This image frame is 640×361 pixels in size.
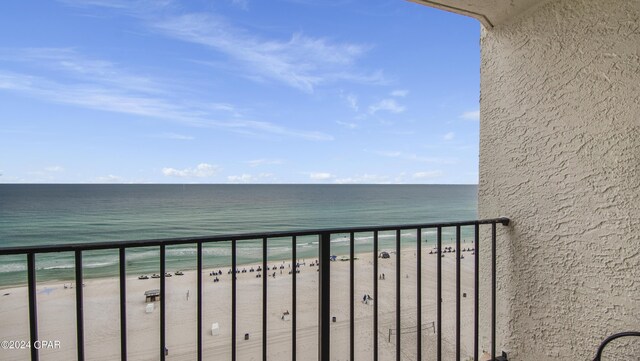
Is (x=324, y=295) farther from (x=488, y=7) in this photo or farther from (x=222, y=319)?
(x=222, y=319)

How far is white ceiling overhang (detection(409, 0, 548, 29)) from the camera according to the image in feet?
5.30

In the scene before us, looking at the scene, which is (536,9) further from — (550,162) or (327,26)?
(327,26)

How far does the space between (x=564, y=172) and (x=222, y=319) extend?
9.30 m

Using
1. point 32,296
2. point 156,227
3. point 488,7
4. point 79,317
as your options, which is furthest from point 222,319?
point 156,227

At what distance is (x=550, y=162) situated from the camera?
155 cm

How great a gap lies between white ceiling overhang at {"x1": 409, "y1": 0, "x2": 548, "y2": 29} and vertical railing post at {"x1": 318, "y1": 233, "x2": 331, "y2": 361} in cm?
129

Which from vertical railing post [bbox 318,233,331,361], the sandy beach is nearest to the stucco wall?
vertical railing post [bbox 318,233,331,361]

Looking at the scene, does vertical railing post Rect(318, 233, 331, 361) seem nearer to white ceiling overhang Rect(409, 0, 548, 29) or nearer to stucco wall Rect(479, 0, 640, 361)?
stucco wall Rect(479, 0, 640, 361)

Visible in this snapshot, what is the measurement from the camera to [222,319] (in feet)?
29.6

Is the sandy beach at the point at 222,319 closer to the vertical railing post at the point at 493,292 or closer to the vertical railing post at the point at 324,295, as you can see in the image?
the vertical railing post at the point at 493,292

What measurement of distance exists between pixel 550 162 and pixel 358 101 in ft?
124

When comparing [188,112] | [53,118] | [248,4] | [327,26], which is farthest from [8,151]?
[327,26]

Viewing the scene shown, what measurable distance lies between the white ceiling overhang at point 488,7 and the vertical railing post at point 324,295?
1.29 m

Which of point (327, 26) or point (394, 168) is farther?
point (394, 168)
